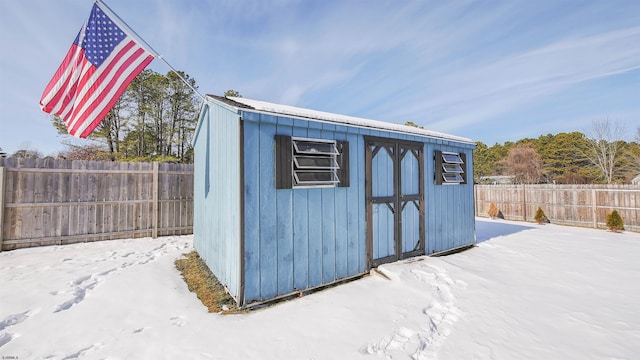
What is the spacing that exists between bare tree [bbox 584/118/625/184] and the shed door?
2840 cm

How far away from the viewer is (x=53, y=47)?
6691mm

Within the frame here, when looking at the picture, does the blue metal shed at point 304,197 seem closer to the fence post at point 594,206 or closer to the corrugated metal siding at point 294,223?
the corrugated metal siding at point 294,223

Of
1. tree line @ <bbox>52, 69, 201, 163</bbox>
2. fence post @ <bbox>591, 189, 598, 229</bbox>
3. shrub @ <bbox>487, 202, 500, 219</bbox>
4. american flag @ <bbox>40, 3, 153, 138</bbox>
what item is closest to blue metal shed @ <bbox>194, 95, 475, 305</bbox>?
american flag @ <bbox>40, 3, 153, 138</bbox>

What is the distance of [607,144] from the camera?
22312mm

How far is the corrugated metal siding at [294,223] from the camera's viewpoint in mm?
3160

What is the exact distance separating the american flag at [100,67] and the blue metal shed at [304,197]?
1231 mm

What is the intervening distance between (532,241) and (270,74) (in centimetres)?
1049

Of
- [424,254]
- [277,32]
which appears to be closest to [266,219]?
[424,254]

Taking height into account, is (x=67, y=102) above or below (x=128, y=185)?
above

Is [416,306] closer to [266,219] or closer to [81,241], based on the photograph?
[266,219]

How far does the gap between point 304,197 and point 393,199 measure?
197 cm

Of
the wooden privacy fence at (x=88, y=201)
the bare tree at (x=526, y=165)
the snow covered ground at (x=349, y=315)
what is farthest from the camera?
the bare tree at (x=526, y=165)

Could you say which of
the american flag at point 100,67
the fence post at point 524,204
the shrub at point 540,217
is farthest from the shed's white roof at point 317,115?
the fence post at point 524,204

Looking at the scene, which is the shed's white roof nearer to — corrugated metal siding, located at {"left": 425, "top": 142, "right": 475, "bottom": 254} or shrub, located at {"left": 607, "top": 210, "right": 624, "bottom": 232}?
corrugated metal siding, located at {"left": 425, "top": 142, "right": 475, "bottom": 254}
